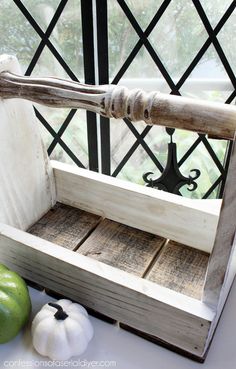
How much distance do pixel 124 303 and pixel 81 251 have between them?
0.13 metres

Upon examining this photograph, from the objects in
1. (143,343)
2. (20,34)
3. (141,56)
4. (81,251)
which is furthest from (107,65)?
(143,343)

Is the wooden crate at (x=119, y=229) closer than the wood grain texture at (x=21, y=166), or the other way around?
the wooden crate at (x=119, y=229)

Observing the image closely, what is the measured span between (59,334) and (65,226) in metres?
0.21

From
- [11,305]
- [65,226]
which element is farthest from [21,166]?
[11,305]

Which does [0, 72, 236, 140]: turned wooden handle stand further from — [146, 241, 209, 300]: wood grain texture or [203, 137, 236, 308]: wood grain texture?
[146, 241, 209, 300]: wood grain texture

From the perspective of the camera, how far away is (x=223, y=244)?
37 cm

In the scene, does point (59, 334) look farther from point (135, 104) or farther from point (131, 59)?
point (131, 59)

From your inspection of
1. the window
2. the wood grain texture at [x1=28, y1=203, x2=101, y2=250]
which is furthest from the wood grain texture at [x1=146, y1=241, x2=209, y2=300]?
the window

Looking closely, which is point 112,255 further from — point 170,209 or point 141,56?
point 141,56

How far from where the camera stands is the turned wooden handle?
1.14 ft

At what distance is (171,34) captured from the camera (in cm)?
62

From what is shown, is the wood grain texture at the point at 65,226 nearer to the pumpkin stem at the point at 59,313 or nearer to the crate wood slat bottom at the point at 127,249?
the crate wood slat bottom at the point at 127,249

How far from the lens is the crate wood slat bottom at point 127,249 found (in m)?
0.50

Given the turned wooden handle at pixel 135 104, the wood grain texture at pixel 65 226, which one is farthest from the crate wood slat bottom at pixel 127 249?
the turned wooden handle at pixel 135 104
